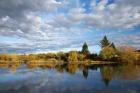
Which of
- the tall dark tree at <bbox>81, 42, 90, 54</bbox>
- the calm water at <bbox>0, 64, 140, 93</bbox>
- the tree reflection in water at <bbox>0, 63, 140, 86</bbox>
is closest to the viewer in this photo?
the calm water at <bbox>0, 64, 140, 93</bbox>

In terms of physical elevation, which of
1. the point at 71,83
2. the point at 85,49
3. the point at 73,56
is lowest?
the point at 71,83

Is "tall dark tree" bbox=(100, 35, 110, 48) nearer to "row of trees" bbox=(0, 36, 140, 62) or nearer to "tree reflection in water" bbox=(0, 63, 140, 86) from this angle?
"row of trees" bbox=(0, 36, 140, 62)

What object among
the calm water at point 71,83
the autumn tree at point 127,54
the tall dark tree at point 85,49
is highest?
the tall dark tree at point 85,49

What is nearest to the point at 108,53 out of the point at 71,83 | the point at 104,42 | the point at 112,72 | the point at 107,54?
the point at 107,54

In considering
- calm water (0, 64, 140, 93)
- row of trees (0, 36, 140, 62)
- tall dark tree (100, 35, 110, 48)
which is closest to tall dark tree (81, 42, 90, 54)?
row of trees (0, 36, 140, 62)

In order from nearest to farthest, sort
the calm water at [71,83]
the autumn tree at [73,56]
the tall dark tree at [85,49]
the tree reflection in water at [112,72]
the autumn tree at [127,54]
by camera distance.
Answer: the calm water at [71,83] < the tree reflection in water at [112,72] < the autumn tree at [127,54] < the autumn tree at [73,56] < the tall dark tree at [85,49]

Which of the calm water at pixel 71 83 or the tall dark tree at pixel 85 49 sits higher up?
the tall dark tree at pixel 85 49

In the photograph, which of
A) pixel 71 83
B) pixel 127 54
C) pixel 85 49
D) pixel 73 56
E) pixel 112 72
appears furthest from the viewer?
pixel 85 49

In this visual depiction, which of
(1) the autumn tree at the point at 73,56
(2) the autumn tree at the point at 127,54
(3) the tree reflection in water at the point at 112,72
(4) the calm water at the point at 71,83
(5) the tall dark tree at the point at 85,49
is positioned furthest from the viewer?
(5) the tall dark tree at the point at 85,49

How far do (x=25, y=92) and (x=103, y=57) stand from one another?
73.4 m

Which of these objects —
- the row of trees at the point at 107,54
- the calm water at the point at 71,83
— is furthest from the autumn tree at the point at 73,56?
the calm water at the point at 71,83

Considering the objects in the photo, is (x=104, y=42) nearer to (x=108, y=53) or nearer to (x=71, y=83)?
(x=108, y=53)

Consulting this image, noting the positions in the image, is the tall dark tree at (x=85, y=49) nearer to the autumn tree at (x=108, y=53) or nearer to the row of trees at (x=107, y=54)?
the row of trees at (x=107, y=54)

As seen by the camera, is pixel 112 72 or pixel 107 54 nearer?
pixel 112 72
